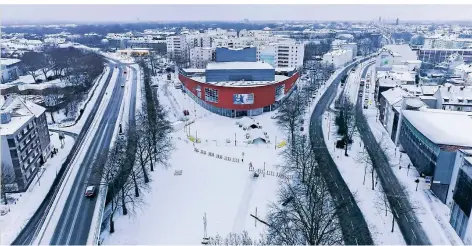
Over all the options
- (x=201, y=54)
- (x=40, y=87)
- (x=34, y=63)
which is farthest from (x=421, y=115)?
(x=34, y=63)

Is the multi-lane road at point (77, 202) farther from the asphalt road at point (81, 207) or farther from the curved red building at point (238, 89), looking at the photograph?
the curved red building at point (238, 89)

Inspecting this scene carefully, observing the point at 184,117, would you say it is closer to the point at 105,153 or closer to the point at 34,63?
the point at 105,153

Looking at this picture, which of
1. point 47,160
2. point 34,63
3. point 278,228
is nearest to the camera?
point 278,228

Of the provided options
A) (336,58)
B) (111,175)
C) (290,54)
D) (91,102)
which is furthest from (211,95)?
(336,58)

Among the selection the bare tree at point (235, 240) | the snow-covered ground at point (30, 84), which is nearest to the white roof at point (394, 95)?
the bare tree at point (235, 240)

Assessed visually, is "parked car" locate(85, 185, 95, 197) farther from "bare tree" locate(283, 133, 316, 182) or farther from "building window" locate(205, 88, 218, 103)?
"building window" locate(205, 88, 218, 103)

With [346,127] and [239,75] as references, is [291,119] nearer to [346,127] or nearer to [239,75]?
[346,127]
